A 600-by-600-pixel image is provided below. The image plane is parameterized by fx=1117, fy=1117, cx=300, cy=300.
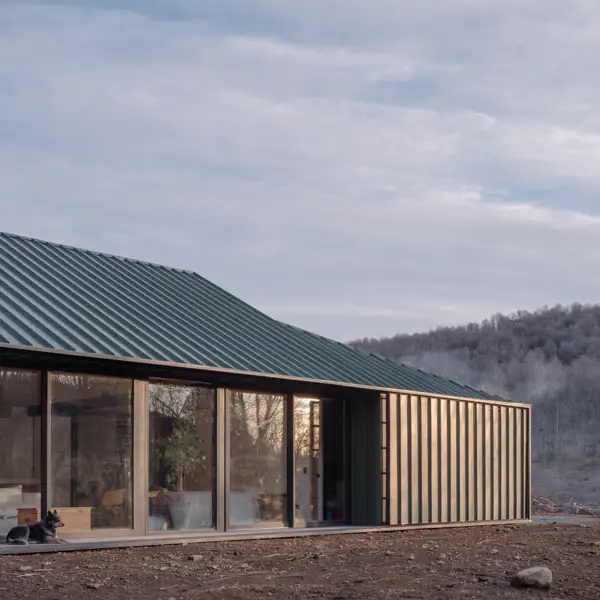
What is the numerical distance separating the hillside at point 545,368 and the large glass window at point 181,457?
881 inches

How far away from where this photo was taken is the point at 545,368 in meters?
57.1

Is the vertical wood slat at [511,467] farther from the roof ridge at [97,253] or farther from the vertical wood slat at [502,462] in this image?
the roof ridge at [97,253]

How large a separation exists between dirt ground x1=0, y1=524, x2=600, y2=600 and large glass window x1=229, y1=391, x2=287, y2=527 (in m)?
0.90

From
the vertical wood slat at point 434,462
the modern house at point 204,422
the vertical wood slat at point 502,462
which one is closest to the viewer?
the modern house at point 204,422

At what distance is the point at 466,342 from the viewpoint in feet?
215

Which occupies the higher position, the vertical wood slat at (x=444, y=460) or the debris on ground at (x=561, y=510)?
the vertical wood slat at (x=444, y=460)

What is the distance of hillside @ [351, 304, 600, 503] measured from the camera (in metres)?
40.1

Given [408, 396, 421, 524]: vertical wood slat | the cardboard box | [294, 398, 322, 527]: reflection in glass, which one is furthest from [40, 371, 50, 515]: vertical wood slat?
[408, 396, 421, 524]: vertical wood slat

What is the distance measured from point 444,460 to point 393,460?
56.7 inches

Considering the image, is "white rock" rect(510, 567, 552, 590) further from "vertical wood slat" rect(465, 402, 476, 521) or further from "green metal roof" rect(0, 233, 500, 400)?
"vertical wood slat" rect(465, 402, 476, 521)

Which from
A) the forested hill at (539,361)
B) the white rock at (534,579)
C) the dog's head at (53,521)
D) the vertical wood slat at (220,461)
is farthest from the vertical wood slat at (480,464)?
the forested hill at (539,361)

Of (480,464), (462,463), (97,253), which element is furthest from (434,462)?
(97,253)

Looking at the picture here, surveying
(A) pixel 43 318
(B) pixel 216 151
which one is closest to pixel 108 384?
(A) pixel 43 318

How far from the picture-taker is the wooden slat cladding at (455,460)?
1677 cm
